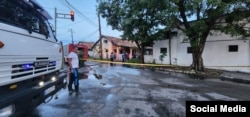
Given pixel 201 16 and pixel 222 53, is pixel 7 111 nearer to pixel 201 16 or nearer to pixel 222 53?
pixel 201 16

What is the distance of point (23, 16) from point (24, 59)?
959 mm

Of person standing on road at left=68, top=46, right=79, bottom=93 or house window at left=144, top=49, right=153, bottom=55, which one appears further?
house window at left=144, top=49, right=153, bottom=55

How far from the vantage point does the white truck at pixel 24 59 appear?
3.26 meters

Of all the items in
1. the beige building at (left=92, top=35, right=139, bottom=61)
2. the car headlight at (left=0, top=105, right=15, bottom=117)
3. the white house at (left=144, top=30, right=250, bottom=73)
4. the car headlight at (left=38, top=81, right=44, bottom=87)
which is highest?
the beige building at (left=92, top=35, right=139, bottom=61)

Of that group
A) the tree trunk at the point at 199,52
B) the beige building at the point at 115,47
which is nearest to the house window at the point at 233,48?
the tree trunk at the point at 199,52

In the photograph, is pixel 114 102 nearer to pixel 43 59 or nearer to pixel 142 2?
pixel 43 59

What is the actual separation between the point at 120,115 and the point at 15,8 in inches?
119

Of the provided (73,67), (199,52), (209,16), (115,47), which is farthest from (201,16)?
(115,47)

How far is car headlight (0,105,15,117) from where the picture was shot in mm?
3144

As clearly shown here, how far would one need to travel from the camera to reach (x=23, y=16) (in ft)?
14.1

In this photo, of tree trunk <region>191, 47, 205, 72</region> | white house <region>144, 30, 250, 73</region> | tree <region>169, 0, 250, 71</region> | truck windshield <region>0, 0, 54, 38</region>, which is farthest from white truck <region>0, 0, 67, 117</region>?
tree trunk <region>191, 47, 205, 72</region>

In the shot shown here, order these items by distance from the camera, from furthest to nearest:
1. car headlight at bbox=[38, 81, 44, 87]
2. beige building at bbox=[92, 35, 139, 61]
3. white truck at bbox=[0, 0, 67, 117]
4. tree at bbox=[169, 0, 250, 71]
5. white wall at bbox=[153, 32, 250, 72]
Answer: beige building at bbox=[92, 35, 139, 61] → white wall at bbox=[153, 32, 250, 72] → tree at bbox=[169, 0, 250, 71] → car headlight at bbox=[38, 81, 44, 87] → white truck at bbox=[0, 0, 67, 117]

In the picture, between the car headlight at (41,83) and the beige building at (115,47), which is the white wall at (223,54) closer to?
the car headlight at (41,83)

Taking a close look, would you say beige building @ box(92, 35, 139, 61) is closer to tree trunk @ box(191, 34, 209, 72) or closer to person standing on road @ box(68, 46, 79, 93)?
tree trunk @ box(191, 34, 209, 72)
